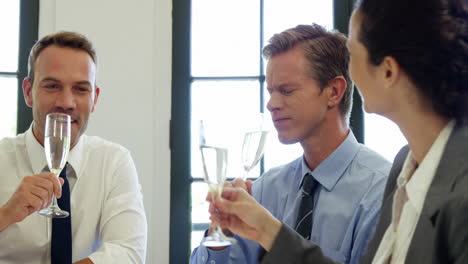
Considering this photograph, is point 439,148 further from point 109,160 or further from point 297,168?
point 109,160

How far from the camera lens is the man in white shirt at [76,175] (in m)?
1.90

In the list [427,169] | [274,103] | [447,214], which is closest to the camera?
[447,214]

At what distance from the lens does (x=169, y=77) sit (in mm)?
2805

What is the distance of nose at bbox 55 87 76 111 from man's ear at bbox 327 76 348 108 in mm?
921

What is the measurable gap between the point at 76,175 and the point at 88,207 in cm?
15

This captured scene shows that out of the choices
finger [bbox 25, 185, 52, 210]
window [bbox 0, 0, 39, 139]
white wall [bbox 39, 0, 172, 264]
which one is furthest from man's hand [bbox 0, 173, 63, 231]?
window [bbox 0, 0, 39, 139]

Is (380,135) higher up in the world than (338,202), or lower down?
higher up

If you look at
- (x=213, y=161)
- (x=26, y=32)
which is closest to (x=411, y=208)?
(x=213, y=161)

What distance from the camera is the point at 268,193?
188 centimetres

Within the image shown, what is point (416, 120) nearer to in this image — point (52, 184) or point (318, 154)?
point (318, 154)

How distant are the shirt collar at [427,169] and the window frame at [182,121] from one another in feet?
Result: 5.42

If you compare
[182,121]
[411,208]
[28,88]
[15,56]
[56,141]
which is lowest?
[411,208]

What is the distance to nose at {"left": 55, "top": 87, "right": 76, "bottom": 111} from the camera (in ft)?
6.53

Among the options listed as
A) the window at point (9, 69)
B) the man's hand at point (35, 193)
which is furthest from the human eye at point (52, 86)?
the window at point (9, 69)
